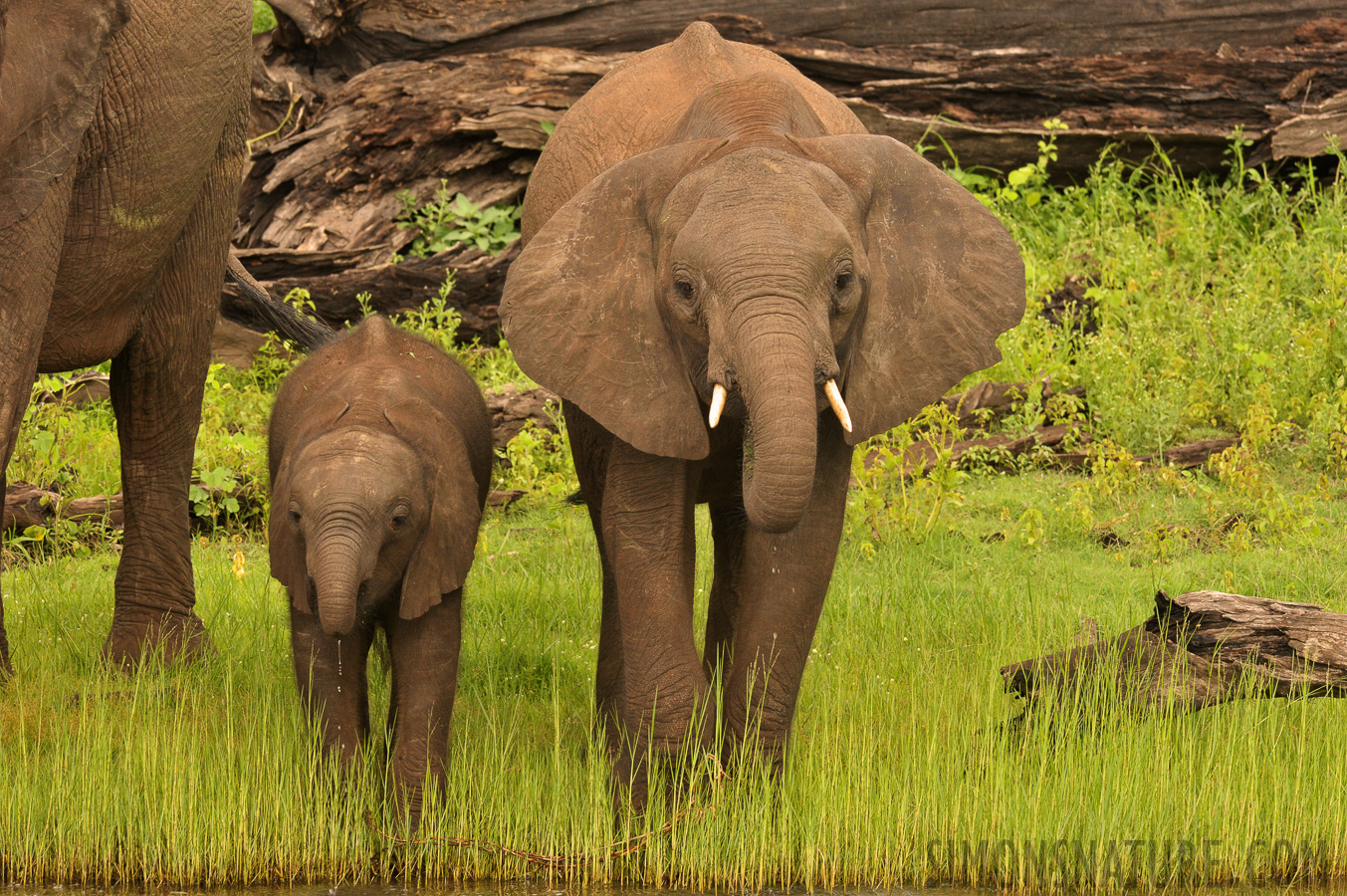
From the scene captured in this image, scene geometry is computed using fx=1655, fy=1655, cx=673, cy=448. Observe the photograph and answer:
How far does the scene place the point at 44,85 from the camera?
4.64 metres

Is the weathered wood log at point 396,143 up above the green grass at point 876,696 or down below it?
above

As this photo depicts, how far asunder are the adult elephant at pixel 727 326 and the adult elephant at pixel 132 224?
143 cm

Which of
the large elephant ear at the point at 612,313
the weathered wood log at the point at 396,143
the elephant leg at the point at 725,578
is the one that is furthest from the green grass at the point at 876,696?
the weathered wood log at the point at 396,143

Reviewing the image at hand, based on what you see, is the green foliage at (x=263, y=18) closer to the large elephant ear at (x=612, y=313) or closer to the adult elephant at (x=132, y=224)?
the adult elephant at (x=132, y=224)

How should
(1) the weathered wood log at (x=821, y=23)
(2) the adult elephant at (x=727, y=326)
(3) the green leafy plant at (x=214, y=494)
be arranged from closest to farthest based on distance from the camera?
(2) the adult elephant at (x=727, y=326) → (3) the green leafy plant at (x=214, y=494) → (1) the weathered wood log at (x=821, y=23)

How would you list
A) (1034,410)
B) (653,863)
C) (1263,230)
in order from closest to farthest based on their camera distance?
(653,863) < (1034,410) < (1263,230)

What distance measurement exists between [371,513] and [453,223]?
24.4 feet

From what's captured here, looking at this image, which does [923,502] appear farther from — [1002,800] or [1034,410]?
[1002,800]

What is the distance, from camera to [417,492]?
16.8ft

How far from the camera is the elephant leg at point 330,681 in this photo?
5.16 meters

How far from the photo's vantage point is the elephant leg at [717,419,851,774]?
194 inches

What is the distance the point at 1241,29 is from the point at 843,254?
9.33m

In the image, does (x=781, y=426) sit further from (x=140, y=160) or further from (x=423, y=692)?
(x=140, y=160)

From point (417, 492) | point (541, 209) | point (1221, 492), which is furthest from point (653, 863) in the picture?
point (1221, 492)
